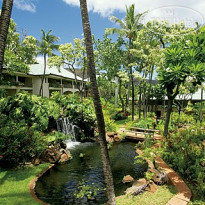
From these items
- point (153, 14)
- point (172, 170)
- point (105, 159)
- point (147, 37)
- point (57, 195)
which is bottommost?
point (57, 195)

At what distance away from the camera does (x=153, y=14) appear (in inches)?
274

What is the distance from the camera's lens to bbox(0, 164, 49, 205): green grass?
18.8ft

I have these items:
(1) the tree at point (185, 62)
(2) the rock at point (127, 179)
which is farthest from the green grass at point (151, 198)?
(1) the tree at point (185, 62)

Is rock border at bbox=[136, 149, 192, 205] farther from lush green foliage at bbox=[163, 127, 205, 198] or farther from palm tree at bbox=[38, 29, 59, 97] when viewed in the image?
palm tree at bbox=[38, 29, 59, 97]

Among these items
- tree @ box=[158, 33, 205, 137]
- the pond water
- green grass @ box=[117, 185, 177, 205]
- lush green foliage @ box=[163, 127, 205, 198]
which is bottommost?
the pond water

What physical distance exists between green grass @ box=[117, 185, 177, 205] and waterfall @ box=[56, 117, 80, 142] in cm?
1127

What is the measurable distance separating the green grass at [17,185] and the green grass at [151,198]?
9.42 feet

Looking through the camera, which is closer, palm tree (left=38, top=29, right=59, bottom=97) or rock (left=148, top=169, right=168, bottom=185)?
rock (left=148, top=169, right=168, bottom=185)

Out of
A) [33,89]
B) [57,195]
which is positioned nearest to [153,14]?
[57,195]

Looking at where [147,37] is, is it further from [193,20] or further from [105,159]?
[105,159]

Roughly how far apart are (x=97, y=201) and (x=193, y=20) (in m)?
7.38

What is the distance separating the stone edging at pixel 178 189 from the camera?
16.3 feet

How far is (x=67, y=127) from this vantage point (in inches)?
652

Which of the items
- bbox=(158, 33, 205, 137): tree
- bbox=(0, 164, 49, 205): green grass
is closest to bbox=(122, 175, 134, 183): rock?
bbox=(0, 164, 49, 205): green grass
